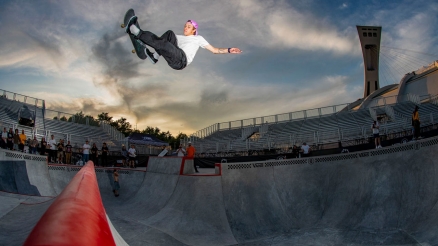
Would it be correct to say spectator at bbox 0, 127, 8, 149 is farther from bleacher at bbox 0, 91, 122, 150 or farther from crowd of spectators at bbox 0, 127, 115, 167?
bleacher at bbox 0, 91, 122, 150

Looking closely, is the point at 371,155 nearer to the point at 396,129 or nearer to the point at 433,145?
the point at 433,145

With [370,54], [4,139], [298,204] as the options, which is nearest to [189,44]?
[298,204]

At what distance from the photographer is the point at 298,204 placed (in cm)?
1107

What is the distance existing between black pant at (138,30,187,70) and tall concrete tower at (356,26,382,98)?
68077 mm

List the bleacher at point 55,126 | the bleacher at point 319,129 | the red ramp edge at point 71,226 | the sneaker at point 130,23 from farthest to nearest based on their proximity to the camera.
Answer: the bleacher at point 55,126
the bleacher at point 319,129
the sneaker at point 130,23
the red ramp edge at point 71,226

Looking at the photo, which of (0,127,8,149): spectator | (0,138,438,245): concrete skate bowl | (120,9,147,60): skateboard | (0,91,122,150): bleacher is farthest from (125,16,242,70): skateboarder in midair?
(0,91,122,150): bleacher

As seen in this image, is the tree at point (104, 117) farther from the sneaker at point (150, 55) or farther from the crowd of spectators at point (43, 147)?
the sneaker at point (150, 55)

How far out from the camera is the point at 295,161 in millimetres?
12742

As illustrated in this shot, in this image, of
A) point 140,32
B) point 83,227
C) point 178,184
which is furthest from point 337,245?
point 83,227

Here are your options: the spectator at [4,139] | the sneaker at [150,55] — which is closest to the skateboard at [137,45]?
the sneaker at [150,55]

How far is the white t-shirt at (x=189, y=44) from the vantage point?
797 cm

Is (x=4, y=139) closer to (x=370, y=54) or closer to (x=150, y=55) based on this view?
(x=150, y=55)

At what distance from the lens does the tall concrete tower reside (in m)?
65.1

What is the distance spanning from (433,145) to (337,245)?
4.50m
